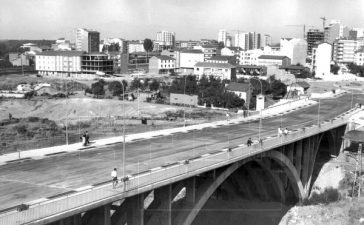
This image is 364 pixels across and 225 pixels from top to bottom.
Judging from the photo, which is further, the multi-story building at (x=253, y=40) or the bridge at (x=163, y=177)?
the multi-story building at (x=253, y=40)

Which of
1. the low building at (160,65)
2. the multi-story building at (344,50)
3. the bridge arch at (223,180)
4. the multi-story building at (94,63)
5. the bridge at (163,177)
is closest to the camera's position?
the bridge at (163,177)

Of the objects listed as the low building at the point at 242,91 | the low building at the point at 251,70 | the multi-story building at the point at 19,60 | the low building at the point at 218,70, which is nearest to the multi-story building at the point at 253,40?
the low building at the point at 251,70

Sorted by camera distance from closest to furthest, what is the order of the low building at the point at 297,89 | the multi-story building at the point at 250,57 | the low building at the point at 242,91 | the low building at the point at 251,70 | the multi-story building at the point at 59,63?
the low building at the point at 242,91
the low building at the point at 297,89
the multi-story building at the point at 59,63
the low building at the point at 251,70
the multi-story building at the point at 250,57

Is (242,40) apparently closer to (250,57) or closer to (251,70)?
(250,57)

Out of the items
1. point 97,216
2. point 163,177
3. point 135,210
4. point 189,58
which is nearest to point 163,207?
point 163,177

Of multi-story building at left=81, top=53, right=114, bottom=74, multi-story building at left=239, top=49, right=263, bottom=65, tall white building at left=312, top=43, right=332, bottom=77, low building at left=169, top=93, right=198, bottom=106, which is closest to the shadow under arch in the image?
low building at left=169, top=93, right=198, bottom=106

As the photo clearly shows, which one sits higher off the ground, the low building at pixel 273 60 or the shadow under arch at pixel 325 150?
the low building at pixel 273 60

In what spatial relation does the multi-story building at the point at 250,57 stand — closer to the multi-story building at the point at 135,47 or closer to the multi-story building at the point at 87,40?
the multi-story building at the point at 87,40
